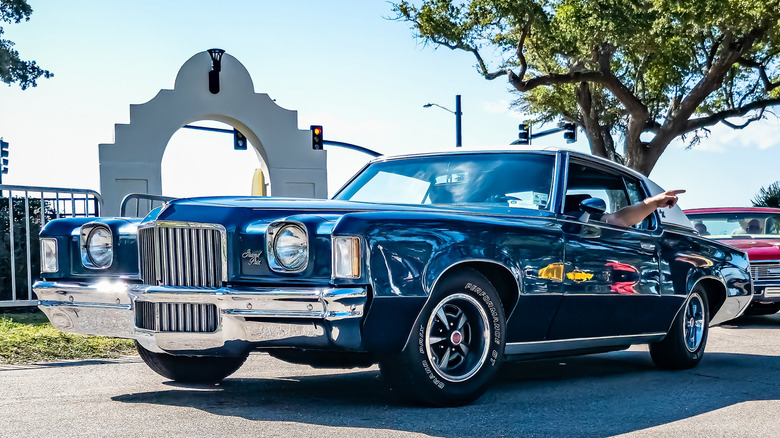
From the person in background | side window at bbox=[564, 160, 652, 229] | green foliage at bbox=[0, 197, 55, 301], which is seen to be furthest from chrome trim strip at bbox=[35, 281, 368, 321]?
the person in background

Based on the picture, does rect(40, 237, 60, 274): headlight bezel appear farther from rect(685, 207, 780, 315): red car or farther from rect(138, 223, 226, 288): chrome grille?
rect(685, 207, 780, 315): red car

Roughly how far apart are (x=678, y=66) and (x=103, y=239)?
2740 cm

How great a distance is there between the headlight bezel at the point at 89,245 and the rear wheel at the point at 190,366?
0.68 meters

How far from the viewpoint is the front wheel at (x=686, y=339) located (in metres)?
7.62

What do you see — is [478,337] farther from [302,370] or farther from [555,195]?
[302,370]

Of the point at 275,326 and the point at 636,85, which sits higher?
the point at 636,85

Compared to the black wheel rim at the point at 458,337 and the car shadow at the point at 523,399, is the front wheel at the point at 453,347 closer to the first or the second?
the black wheel rim at the point at 458,337

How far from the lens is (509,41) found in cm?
2931

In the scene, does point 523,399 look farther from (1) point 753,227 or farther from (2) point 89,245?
(1) point 753,227

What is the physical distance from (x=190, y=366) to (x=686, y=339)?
375 centimetres

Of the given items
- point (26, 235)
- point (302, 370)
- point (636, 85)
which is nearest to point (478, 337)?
point (302, 370)

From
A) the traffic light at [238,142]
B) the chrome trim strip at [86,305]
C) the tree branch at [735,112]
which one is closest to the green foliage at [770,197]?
the tree branch at [735,112]

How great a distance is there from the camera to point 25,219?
11.2 metres

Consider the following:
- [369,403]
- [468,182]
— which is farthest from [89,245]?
[468,182]
